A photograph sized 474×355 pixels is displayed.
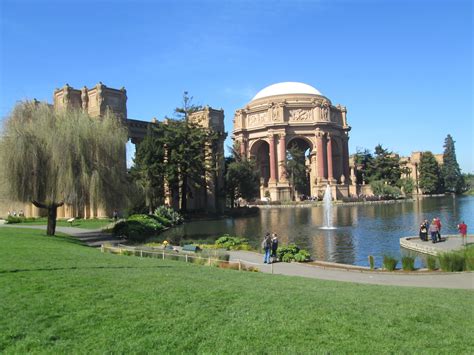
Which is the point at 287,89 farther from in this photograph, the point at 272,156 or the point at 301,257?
the point at 301,257

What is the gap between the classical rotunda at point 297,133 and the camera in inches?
3644

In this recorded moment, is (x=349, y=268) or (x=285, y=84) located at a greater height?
(x=285, y=84)

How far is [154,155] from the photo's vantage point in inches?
1625

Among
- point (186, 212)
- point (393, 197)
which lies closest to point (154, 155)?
point (186, 212)

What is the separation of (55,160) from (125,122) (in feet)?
66.2

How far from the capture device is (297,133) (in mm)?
96312

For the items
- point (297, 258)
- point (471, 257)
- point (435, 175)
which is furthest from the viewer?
point (435, 175)

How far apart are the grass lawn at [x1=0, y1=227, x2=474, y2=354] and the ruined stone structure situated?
58.5ft

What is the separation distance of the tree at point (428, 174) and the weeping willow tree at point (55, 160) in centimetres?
10718

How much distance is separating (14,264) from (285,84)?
99.1 meters

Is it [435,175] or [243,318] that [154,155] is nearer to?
[243,318]

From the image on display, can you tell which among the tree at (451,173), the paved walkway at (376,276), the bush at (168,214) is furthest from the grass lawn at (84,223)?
the tree at (451,173)

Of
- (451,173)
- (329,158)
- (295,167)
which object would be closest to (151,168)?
(295,167)

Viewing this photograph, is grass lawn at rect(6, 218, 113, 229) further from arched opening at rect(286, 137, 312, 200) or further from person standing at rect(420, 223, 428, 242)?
arched opening at rect(286, 137, 312, 200)
